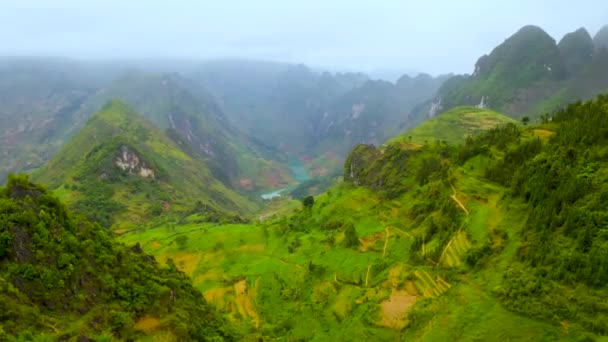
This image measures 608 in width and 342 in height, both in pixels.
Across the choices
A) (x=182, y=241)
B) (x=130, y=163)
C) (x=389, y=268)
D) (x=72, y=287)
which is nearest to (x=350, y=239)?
(x=389, y=268)

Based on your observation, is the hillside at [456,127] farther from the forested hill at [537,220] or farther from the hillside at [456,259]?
the forested hill at [537,220]

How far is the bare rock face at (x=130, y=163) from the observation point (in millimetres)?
187500

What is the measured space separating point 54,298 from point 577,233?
176ft

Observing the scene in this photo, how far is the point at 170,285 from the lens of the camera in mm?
50406

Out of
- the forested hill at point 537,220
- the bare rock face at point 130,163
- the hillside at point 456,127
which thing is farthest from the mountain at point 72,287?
the bare rock face at point 130,163

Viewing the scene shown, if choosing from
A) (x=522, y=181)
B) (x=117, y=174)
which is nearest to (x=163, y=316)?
(x=522, y=181)

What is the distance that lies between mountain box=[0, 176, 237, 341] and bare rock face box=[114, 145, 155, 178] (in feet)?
493

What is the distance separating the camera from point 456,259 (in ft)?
177

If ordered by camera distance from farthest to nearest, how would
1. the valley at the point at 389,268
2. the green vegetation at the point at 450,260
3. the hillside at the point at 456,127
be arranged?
the hillside at the point at 456,127
the green vegetation at the point at 450,260
the valley at the point at 389,268

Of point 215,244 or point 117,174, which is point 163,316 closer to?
point 215,244

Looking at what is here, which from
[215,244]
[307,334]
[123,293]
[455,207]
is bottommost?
[215,244]

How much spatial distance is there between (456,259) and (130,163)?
172 meters

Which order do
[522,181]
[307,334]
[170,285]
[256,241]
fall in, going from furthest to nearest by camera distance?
1. [256,241]
2. [522,181]
3. [307,334]
4. [170,285]

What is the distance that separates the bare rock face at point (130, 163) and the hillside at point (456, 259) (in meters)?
107
